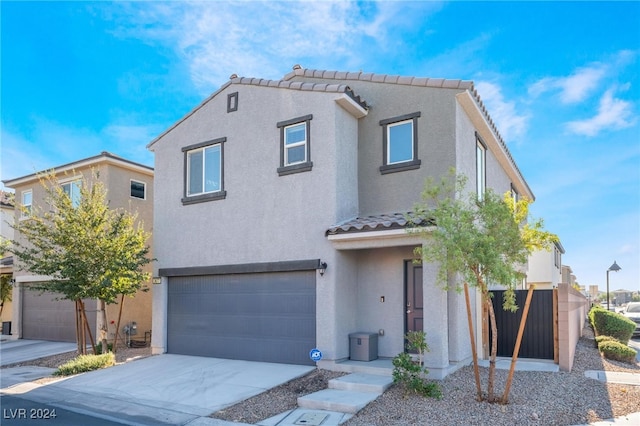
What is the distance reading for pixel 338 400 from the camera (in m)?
8.85

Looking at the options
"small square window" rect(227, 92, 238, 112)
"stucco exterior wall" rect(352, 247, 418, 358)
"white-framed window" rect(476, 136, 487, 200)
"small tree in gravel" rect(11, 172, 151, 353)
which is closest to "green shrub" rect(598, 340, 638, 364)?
"white-framed window" rect(476, 136, 487, 200)

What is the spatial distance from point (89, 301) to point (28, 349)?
8.78 ft

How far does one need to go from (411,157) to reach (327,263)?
3.37m

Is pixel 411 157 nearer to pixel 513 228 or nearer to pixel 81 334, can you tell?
pixel 513 228

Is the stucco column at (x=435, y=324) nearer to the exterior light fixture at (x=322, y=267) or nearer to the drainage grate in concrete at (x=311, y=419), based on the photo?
the exterior light fixture at (x=322, y=267)

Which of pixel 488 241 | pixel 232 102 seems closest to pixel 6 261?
pixel 232 102

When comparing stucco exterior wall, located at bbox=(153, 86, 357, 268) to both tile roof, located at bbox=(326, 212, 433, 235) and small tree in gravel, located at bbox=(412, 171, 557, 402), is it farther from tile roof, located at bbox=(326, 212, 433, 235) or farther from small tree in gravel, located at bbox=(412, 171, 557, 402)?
small tree in gravel, located at bbox=(412, 171, 557, 402)

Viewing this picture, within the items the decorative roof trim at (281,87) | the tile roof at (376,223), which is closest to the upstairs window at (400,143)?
the decorative roof trim at (281,87)

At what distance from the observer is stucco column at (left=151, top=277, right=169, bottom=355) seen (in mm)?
14516

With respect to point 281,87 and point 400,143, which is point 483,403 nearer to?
point 400,143

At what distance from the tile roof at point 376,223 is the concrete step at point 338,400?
344 cm

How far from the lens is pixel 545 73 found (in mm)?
13875

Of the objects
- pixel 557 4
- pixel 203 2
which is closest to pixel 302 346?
pixel 203 2

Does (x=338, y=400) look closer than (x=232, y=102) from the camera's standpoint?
Yes
